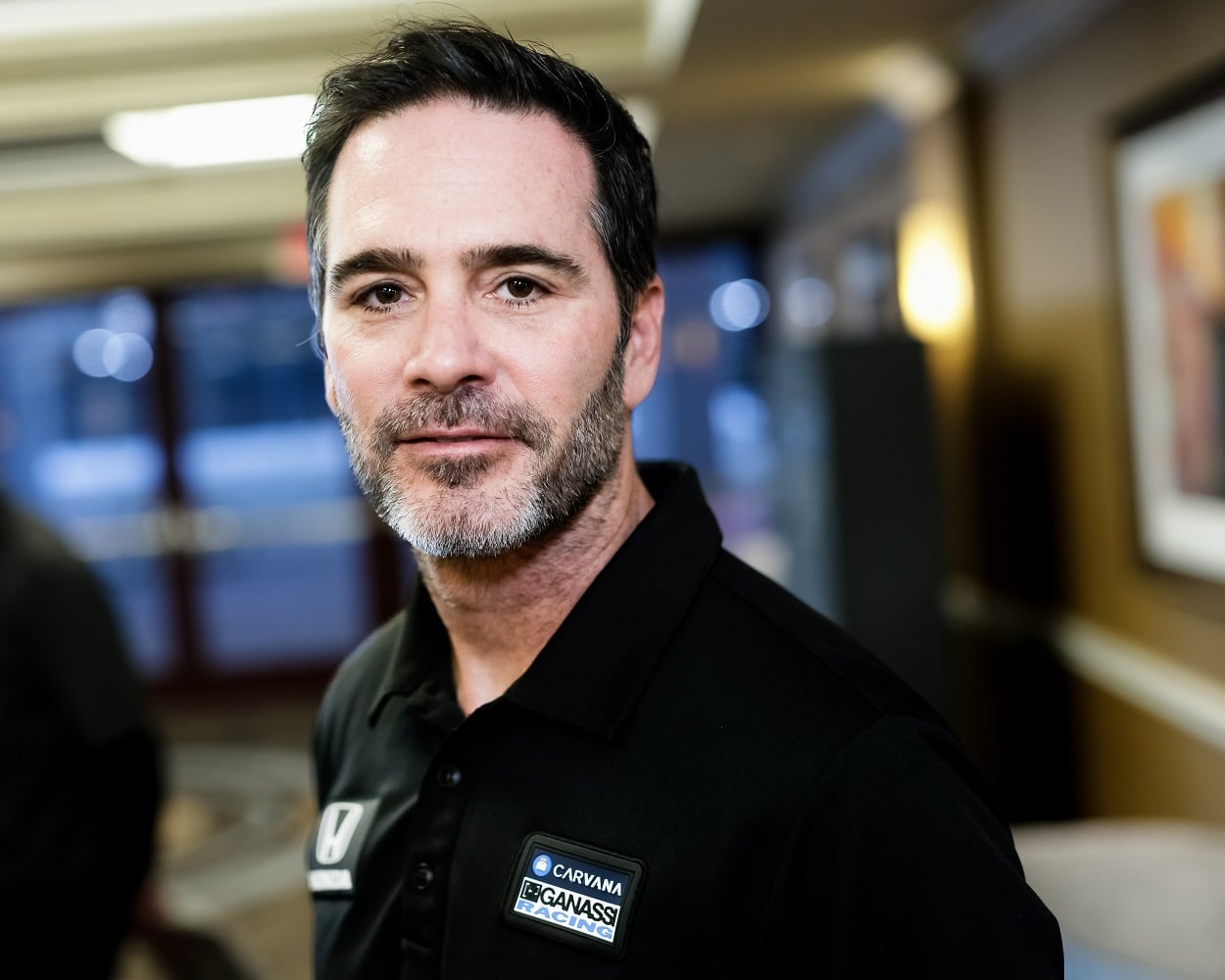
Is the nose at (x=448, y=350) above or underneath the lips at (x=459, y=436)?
above

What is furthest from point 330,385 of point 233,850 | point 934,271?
point 233,850

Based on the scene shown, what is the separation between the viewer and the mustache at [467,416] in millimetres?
932

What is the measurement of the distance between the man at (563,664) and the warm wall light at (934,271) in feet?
10.6

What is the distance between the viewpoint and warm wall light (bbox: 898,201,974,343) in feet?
13.9

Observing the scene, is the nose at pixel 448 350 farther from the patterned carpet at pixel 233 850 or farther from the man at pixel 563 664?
the patterned carpet at pixel 233 850

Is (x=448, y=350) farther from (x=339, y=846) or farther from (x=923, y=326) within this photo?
(x=923, y=326)

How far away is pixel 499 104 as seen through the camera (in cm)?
96

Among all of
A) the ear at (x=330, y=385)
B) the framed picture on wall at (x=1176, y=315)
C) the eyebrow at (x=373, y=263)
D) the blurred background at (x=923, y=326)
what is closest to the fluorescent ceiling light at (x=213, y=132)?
the blurred background at (x=923, y=326)

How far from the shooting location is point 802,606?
0.99 meters

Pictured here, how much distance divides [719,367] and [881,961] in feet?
24.9

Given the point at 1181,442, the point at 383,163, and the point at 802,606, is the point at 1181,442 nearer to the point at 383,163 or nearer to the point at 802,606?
the point at 802,606

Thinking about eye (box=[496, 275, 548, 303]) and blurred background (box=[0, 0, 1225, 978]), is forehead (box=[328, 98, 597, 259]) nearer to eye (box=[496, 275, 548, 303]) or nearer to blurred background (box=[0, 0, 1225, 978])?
eye (box=[496, 275, 548, 303])

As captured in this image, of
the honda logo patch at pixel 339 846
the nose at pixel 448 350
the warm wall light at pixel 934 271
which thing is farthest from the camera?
the warm wall light at pixel 934 271

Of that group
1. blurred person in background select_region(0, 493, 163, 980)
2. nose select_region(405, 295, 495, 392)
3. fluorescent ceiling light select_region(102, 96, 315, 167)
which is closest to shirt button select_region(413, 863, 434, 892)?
nose select_region(405, 295, 495, 392)
